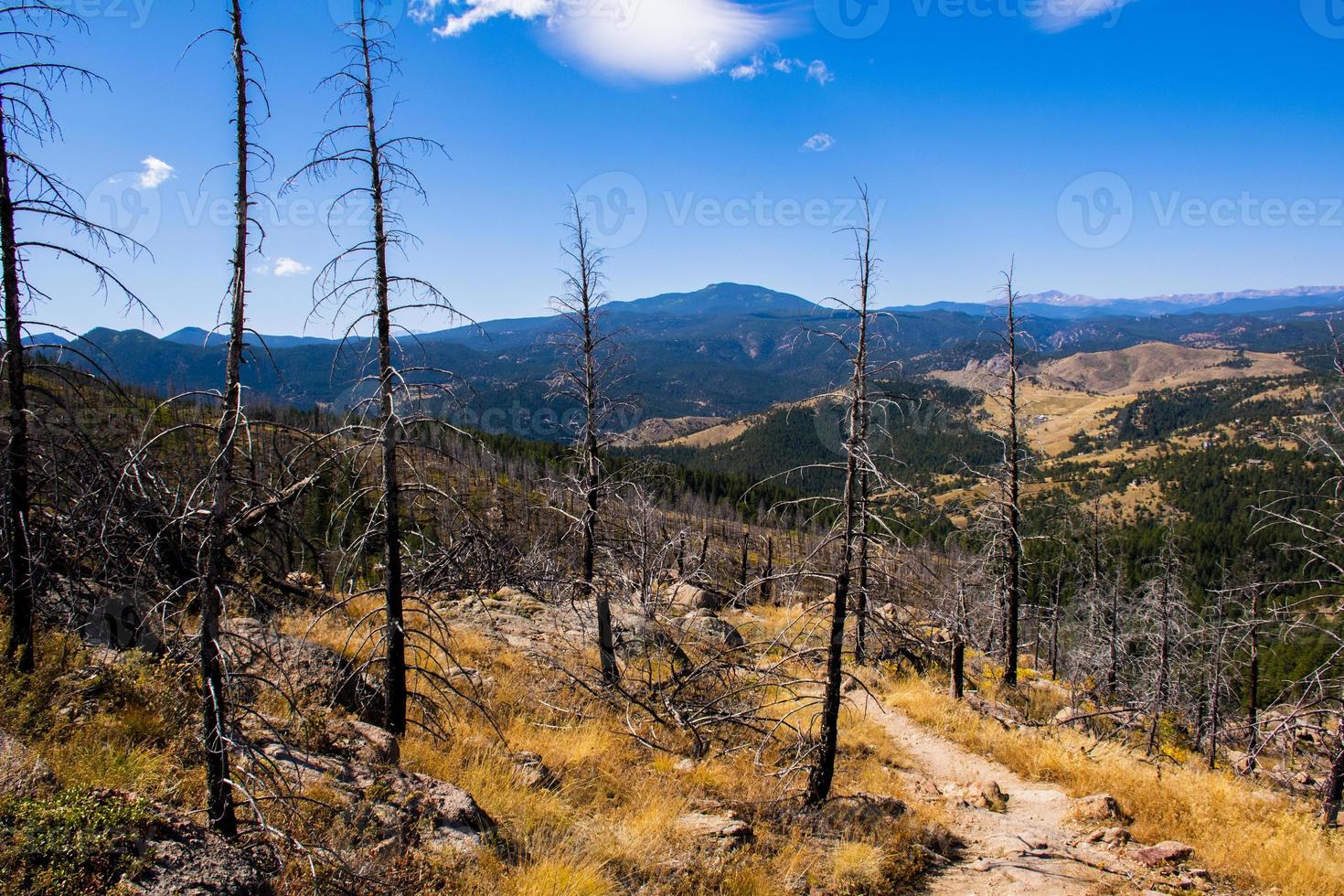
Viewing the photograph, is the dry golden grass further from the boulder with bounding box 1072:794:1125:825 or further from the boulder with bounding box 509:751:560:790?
the boulder with bounding box 509:751:560:790

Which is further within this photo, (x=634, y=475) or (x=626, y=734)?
(x=634, y=475)

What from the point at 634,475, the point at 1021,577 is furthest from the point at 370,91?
the point at 1021,577

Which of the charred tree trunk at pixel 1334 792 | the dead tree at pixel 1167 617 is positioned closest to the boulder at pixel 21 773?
the charred tree trunk at pixel 1334 792

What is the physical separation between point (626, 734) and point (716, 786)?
6.54 feet

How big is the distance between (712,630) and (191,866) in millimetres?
16484

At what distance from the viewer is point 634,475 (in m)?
13.8

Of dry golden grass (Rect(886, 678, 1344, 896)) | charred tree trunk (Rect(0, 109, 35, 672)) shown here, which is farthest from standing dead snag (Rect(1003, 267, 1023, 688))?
charred tree trunk (Rect(0, 109, 35, 672))

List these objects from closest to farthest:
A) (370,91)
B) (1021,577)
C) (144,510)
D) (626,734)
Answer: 1. (144,510)
2. (370,91)
3. (626,734)
4. (1021,577)

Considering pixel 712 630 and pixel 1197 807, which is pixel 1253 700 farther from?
pixel 712 630

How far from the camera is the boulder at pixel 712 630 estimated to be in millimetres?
19000

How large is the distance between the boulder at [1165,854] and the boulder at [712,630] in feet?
36.8

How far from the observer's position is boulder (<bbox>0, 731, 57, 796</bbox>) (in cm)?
434

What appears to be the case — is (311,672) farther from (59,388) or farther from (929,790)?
(929,790)

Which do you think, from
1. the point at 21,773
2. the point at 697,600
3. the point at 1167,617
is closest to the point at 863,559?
the point at 21,773
